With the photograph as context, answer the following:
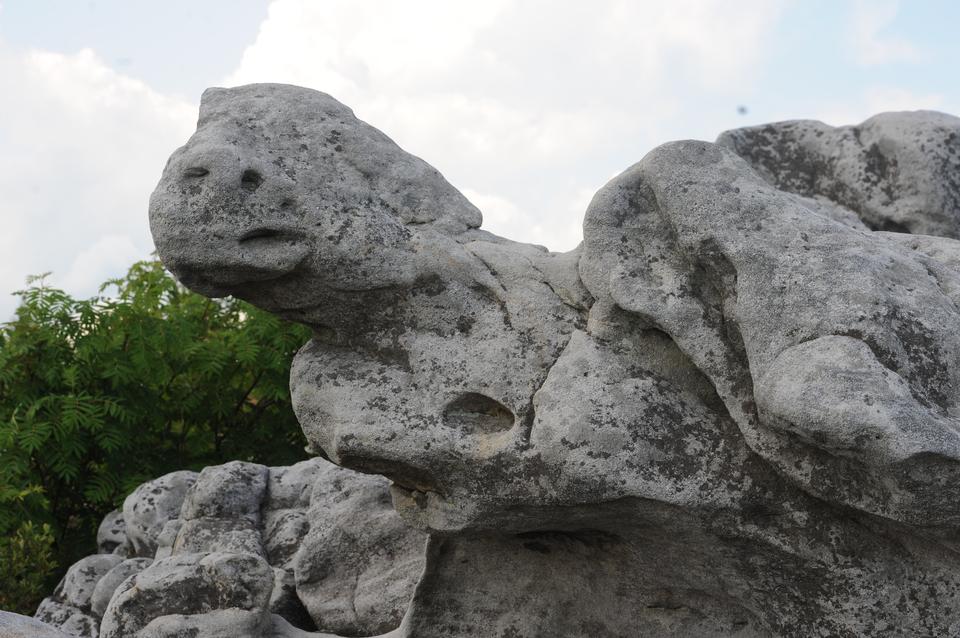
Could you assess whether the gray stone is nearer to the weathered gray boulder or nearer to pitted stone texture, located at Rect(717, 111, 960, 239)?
the weathered gray boulder

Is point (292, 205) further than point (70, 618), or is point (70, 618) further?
point (70, 618)

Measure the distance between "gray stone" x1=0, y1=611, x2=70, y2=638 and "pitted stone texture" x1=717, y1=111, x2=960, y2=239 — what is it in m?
3.44

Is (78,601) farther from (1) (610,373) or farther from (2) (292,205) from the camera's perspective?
(1) (610,373)

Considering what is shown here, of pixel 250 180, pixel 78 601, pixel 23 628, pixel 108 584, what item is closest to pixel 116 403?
pixel 78 601

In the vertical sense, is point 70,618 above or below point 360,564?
below

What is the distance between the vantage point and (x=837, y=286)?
3.11 meters

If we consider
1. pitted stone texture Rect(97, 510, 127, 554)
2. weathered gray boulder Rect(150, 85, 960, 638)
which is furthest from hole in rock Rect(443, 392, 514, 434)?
pitted stone texture Rect(97, 510, 127, 554)

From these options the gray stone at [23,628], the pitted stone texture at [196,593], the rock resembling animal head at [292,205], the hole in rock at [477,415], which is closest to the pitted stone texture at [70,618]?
the pitted stone texture at [196,593]

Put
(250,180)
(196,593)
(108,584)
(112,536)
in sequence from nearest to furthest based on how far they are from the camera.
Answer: (250,180) → (196,593) → (108,584) → (112,536)

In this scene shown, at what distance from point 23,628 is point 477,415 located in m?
1.51

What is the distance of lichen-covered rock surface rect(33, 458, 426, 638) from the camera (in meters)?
3.91

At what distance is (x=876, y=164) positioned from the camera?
17.0ft

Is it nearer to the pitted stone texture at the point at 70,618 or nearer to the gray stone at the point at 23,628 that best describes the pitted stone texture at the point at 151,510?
the pitted stone texture at the point at 70,618

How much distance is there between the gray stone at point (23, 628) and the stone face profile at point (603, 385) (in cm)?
32
